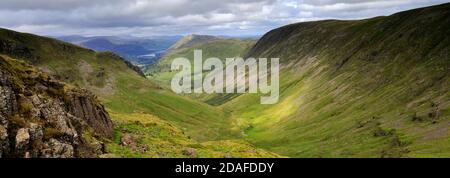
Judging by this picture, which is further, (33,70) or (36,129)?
(33,70)

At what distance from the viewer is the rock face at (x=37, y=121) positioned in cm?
4334

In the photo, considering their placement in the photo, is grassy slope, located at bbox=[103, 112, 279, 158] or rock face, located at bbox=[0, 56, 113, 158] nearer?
rock face, located at bbox=[0, 56, 113, 158]

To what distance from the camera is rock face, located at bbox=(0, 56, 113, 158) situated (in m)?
43.3

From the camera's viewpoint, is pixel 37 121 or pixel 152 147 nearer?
pixel 37 121

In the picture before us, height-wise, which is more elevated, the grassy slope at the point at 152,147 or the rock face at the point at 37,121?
the rock face at the point at 37,121

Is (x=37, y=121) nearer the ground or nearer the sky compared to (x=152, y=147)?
nearer the sky

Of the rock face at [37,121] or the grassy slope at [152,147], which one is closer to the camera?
the rock face at [37,121]

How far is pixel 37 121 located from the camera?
4794 centimetres

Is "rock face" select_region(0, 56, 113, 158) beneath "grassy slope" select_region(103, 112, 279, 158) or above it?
above
